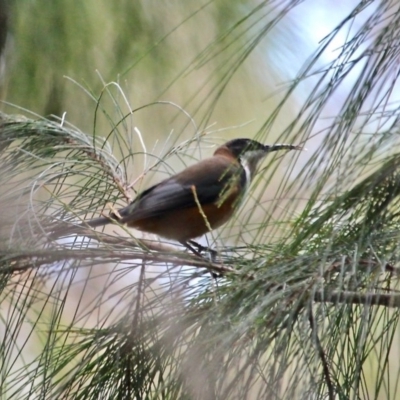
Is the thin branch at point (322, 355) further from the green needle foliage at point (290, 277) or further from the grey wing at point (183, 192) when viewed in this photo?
the grey wing at point (183, 192)

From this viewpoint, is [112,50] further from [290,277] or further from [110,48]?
[290,277]

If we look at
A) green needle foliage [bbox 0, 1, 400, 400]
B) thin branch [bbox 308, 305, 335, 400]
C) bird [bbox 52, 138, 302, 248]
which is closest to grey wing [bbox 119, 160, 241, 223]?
bird [bbox 52, 138, 302, 248]

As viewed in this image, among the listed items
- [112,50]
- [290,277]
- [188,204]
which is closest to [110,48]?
[112,50]

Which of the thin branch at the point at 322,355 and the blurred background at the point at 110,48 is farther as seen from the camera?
the blurred background at the point at 110,48

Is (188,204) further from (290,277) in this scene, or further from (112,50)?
(290,277)

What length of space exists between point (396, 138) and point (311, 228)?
167 millimetres

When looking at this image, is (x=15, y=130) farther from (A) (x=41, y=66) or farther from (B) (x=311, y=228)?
(B) (x=311, y=228)

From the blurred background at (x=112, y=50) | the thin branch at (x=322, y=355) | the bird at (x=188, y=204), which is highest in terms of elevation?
the blurred background at (x=112, y=50)

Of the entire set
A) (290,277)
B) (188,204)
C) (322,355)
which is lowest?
(322,355)

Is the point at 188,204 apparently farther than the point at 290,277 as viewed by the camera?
Yes

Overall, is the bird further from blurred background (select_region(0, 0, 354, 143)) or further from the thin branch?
the thin branch

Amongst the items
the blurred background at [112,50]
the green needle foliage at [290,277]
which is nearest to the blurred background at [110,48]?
the blurred background at [112,50]

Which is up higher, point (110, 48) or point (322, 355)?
point (110, 48)

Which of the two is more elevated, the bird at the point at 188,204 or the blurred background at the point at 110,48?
the blurred background at the point at 110,48
